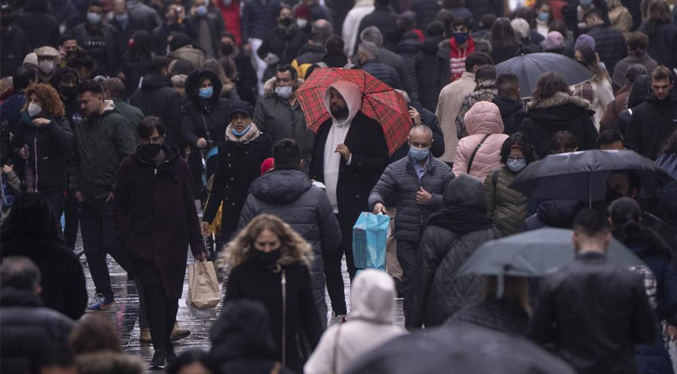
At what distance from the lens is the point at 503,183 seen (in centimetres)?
1222

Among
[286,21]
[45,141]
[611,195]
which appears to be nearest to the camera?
[611,195]

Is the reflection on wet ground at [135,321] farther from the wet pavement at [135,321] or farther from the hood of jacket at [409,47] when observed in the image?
the hood of jacket at [409,47]

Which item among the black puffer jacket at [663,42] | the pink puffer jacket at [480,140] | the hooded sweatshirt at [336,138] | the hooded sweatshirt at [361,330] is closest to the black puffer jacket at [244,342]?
the hooded sweatshirt at [361,330]

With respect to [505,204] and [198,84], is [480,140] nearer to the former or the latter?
[505,204]

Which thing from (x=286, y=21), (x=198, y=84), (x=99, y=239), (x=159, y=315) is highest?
(x=286, y=21)

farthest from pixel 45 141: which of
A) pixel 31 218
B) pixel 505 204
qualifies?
pixel 31 218

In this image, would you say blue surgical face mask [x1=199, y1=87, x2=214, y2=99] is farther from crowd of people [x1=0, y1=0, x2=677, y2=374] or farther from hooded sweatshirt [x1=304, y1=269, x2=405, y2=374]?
hooded sweatshirt [x1=304, y1=269, x2=405, y2=374]

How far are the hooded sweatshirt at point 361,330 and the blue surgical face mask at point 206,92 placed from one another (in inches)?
325

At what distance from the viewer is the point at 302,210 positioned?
11.3 meters

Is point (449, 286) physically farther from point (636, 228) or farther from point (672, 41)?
point (672, 41)

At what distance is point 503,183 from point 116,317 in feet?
11.8

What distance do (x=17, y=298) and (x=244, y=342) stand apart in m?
1.23

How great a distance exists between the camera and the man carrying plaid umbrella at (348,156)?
13656 mm

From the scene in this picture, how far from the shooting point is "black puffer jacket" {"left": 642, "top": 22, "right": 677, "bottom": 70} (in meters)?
19.7
